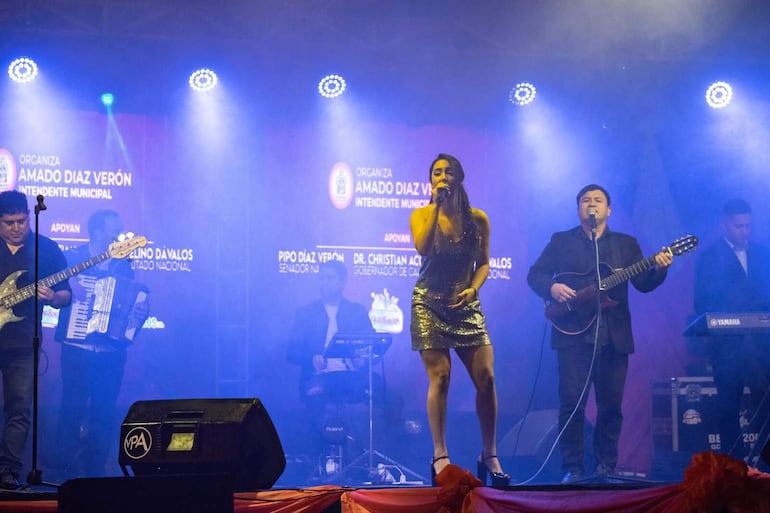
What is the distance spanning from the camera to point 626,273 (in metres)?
7.93

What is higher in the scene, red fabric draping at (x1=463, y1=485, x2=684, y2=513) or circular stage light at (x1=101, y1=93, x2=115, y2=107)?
circular stage light at (x1=101, y1=93, x2=115, y2=107)

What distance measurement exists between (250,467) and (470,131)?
249 inches

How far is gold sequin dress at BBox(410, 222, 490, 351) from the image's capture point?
21.1ft

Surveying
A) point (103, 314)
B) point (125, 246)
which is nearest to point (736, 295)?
point (125, 246)

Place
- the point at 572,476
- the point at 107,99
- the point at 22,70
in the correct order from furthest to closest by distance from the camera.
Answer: the point at 107,99 < the point at 22,70 < the point at 572,476

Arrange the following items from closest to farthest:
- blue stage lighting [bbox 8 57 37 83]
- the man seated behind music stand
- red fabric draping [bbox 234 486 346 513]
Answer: red fabric draping [bbox 234 486 346 513] < the man seated behind music stand < blue stage lighting [bbox 8 57 37 83]

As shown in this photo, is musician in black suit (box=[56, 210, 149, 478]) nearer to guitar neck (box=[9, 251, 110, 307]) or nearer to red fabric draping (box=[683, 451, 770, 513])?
guitar neck (box=[9, 251, 110, 307])

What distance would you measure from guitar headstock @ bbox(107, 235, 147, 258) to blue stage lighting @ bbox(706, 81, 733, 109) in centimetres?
673

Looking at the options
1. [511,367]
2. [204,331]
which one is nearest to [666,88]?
[511,367]

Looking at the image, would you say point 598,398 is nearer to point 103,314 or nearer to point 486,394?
point 486,394

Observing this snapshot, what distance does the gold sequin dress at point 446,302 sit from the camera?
6445 mm

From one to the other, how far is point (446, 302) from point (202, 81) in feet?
15.6

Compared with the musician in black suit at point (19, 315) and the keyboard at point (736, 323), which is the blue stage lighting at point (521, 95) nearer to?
the keyboard at point (736, 323)

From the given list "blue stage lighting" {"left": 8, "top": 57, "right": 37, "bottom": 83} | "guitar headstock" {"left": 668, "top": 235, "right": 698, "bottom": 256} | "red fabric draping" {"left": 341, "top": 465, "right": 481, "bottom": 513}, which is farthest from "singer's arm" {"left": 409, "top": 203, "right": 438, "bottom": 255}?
"blue stage lighting" {"left": 8, "top": 57, "right": 37, "bottom": 83}
